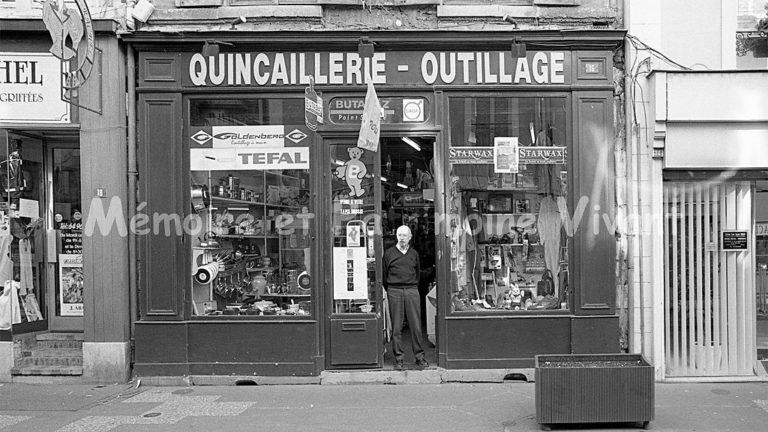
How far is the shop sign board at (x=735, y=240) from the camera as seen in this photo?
8898 mm

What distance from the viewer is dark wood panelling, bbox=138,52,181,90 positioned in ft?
29.8

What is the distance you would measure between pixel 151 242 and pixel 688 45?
7.56m

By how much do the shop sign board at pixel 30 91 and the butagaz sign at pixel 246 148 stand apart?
5.91 ft

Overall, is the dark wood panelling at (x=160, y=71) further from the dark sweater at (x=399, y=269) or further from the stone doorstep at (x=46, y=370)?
the stone doorstep at (x=46, y=370)

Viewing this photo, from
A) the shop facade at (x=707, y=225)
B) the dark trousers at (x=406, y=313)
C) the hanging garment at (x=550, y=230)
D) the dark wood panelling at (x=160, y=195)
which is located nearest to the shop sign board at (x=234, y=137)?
the dark wood panelling at (x=160, y=195)

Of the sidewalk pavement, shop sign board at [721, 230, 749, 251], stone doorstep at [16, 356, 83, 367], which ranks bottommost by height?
the sidewalk pavement

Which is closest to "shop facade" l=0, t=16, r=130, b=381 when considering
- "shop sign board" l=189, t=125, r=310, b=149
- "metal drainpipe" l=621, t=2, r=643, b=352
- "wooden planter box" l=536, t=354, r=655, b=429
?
"shop sign board" l=189, t=125, r=310, b=149

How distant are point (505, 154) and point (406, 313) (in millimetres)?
2543

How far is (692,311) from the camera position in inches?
354

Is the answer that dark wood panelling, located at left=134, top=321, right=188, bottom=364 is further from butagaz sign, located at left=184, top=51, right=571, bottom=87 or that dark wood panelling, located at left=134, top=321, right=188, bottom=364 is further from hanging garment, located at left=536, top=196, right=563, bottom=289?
hanging garment, located at left=536, top=196, right=563, bottom=289

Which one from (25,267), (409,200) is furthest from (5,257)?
(409,200)

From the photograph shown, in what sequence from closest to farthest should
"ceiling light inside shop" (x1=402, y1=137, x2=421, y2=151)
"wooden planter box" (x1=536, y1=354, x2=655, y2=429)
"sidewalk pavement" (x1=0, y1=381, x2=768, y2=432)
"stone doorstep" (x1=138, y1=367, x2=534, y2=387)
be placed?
"wooden planter box" (x1=536, y1=354, x2=655, y2=429) < "sidewalk pavement" (x1=0, y1=381, x2=768, y2=432) < "stone doorstep" (x1=138, y1=367, x2=534, y2=387) < "ceiling light inside shop" (x1=402, y1=137, x2=421, y2=151)

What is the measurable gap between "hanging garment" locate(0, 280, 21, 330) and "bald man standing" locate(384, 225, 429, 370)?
5021 mm

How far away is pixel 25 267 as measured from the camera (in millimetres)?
A: 9688
